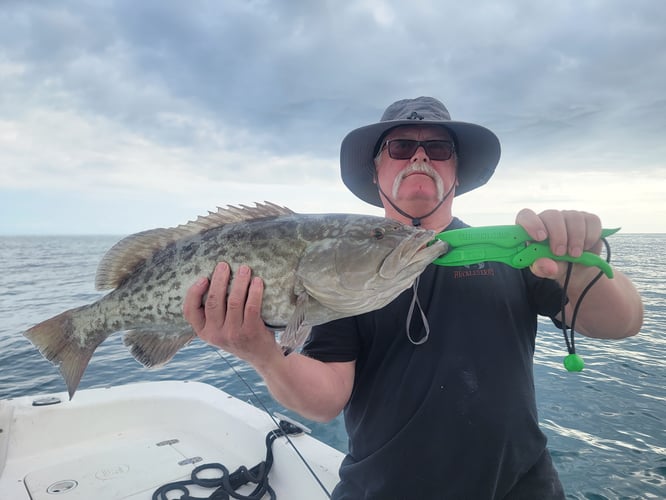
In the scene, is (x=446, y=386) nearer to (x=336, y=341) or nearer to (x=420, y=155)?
(x=336, y=341)

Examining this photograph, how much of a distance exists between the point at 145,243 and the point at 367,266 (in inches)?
61.2

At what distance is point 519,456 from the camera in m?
2.33

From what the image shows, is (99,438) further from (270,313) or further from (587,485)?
(587,485)

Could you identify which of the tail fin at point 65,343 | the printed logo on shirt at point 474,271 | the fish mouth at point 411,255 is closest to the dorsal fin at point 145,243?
the tail fin at point 65,343

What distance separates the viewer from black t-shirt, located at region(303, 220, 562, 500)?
2312 millimetres

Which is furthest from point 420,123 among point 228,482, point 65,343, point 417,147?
point 228,482

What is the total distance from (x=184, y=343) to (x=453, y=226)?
1996mm

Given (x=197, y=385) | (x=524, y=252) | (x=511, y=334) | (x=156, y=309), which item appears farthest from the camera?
(x=197, y=385)

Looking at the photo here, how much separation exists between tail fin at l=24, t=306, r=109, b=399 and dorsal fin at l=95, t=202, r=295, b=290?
10.9 inches

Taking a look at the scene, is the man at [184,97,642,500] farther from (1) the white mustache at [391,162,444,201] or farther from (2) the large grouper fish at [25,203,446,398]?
(1) the white mustache at [391,162,444,201]

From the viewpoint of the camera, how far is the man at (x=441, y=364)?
7.55 ft

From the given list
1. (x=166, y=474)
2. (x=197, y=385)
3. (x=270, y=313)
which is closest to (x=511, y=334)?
(x=270, y=313)

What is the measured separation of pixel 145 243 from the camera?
2930 mm

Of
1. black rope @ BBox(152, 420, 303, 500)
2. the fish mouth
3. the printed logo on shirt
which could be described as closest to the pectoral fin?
the fish mouth
